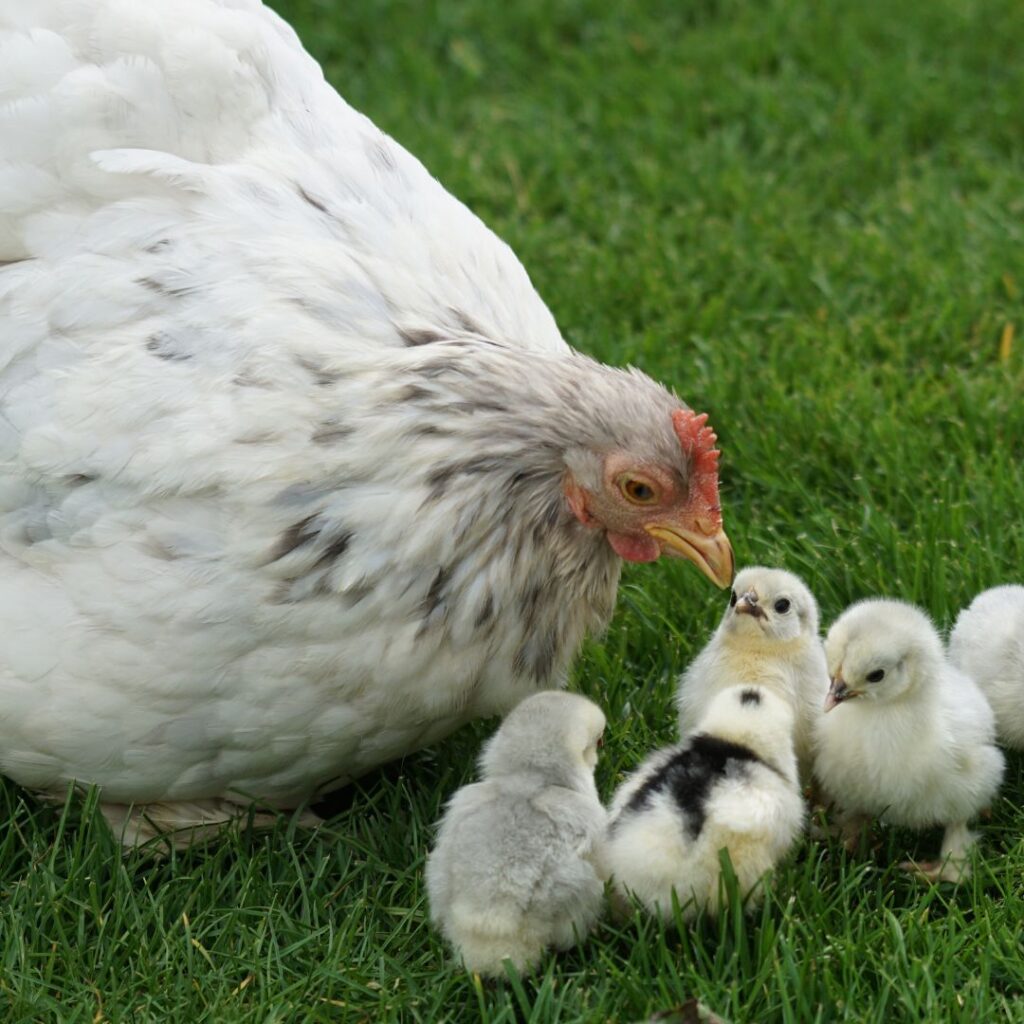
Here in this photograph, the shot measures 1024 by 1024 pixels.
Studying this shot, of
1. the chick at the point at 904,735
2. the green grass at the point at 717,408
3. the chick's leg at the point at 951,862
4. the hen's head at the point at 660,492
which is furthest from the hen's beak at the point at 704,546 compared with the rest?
the chick's leg at the point at 951,862

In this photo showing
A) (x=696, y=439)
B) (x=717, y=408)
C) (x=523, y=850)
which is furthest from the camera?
(x=717, y=408)

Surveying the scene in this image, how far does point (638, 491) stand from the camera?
337 centimetres

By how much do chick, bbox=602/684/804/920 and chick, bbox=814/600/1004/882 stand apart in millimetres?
257

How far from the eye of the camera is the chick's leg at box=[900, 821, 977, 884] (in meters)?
3.42

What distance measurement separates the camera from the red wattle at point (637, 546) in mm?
3465

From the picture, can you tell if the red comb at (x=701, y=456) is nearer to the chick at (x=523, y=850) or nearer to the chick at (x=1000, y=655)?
the chick at (x=523, y=850)

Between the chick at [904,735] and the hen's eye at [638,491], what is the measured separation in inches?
19.3

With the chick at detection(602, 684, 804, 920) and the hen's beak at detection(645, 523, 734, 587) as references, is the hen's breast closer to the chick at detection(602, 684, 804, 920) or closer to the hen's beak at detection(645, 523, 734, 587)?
the hen's beak at detection(645, 523, 734, 587)

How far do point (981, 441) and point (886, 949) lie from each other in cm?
206

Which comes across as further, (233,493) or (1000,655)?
(1000,655)

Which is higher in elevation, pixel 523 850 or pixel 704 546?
pixel 704 546

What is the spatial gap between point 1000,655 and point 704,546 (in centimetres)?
81

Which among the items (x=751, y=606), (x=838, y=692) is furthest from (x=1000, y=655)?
(x=751, y=606)

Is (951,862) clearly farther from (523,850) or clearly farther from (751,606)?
(523,850)
